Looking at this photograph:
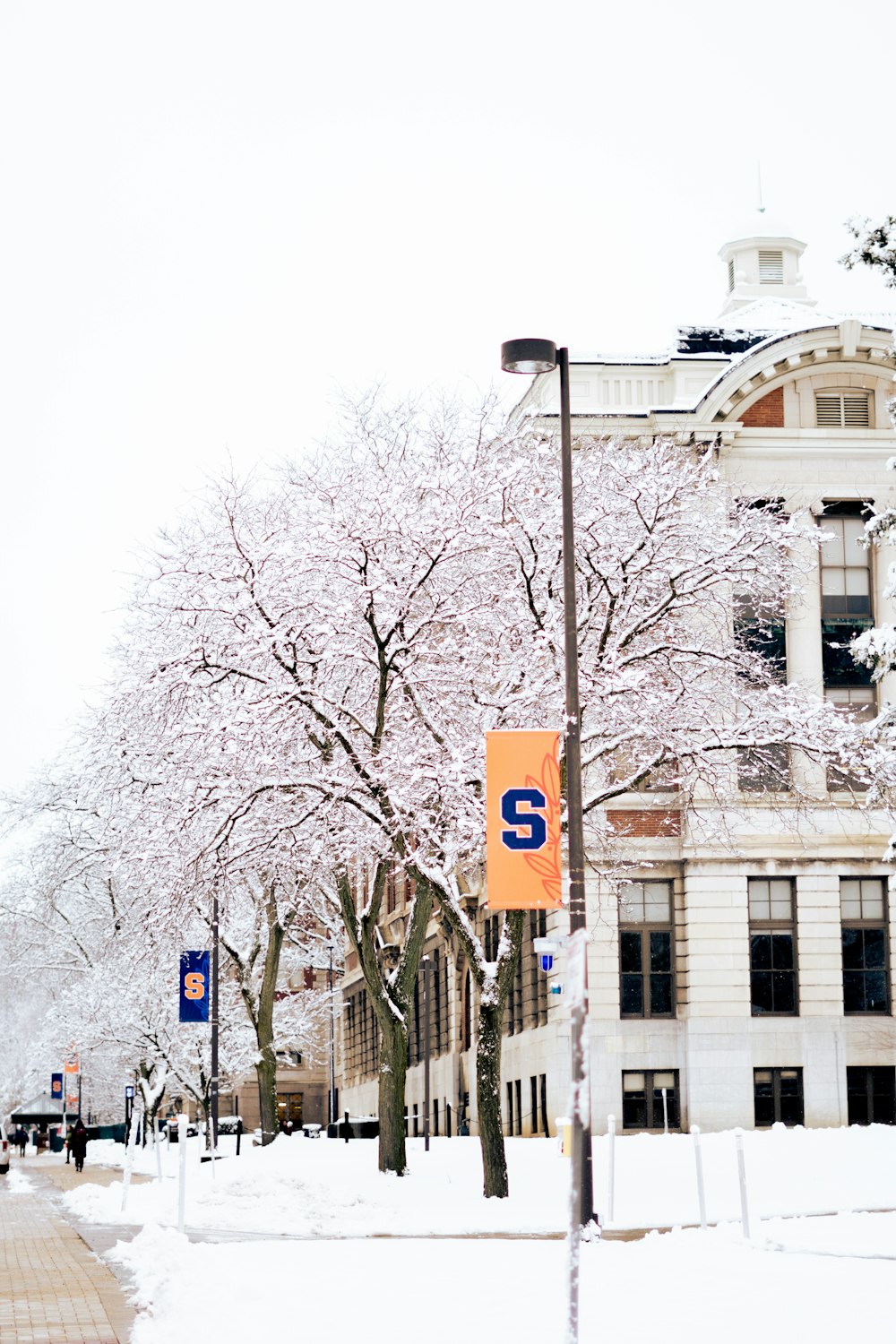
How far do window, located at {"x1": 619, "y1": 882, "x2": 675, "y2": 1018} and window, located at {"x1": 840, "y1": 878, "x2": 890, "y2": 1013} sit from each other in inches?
164

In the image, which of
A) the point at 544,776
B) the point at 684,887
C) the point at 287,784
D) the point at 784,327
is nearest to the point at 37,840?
the point at 684,887

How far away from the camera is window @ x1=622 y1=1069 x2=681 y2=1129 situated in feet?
145

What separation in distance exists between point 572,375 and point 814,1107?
1843 centimetres

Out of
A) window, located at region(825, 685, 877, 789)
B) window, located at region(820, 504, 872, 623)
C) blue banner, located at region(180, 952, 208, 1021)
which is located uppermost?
window, located at region(820, 504, 872, 623)

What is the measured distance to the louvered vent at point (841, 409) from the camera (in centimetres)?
4672

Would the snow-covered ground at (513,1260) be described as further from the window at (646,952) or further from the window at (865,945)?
the window at (865,945)

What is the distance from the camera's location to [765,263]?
Answer: 189 ft

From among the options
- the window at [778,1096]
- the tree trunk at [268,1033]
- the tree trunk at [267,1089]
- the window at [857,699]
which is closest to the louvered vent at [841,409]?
the window at [857,699]

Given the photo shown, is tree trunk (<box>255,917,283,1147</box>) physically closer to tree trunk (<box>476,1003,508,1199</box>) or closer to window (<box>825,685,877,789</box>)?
window (<box>825,685,877,789</box>)

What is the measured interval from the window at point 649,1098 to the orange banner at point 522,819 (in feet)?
90.1

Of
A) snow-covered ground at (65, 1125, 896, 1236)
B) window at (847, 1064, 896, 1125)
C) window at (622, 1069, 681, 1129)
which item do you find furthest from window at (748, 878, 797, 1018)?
snow-covered ground at (65, 1125, 896, 1236)

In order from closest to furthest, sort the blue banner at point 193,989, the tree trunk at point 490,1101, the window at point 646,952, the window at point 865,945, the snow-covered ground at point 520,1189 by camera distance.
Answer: the snow-covered ground at point 520,1189 → the tree trunk at point 490,1101 → the blue banner at point 193,989 → the window at point 646,952 → the window at point 865,945

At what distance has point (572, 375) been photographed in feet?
154

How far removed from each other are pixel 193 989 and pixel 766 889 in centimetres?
1918
